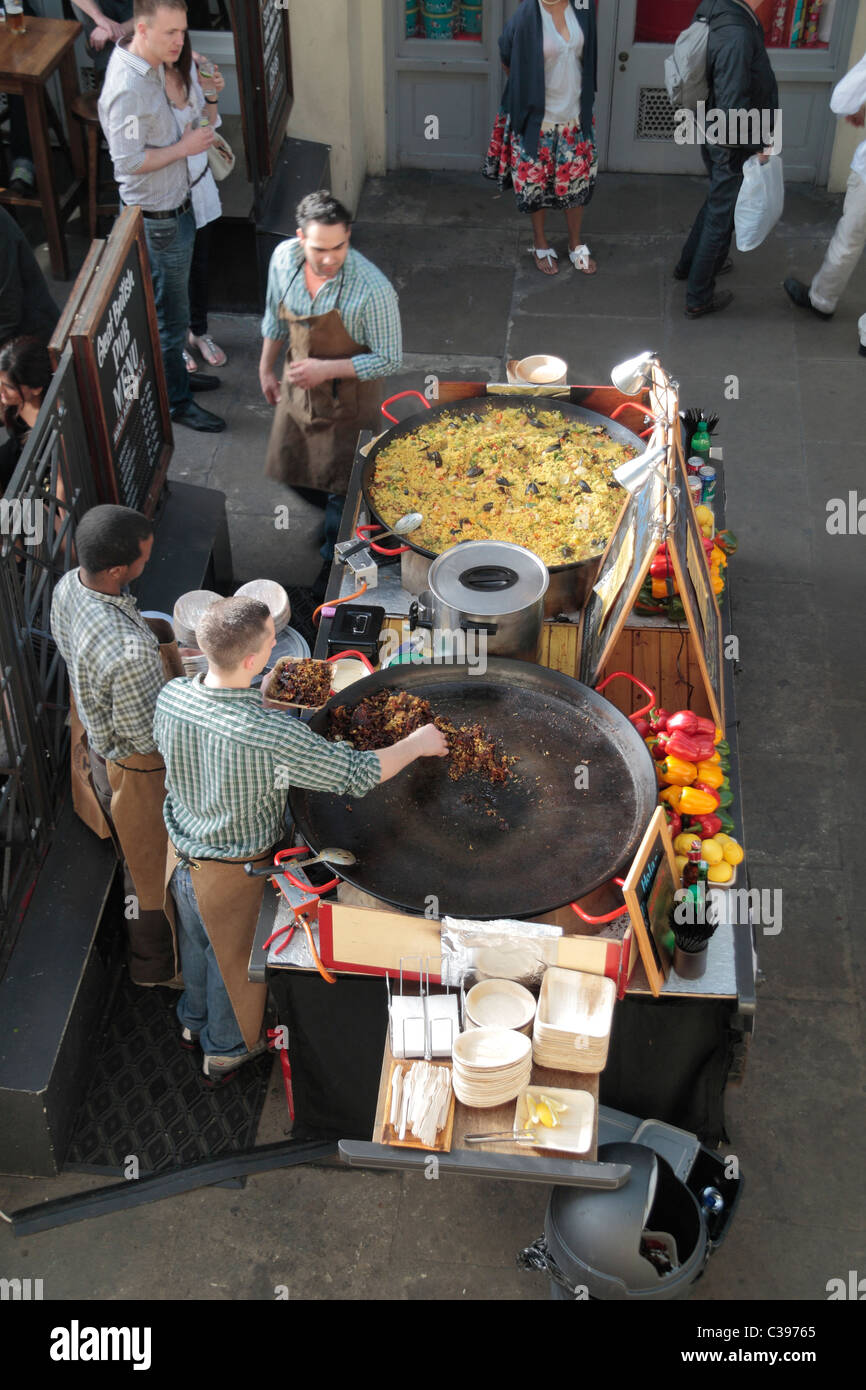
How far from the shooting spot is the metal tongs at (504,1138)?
3795 mm

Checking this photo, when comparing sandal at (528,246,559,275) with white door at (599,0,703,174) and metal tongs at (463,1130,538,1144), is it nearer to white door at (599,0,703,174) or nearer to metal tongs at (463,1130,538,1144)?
white door at (599,0,703,174)

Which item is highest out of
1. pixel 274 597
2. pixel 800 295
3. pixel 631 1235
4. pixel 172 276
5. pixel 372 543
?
pixel 172 276

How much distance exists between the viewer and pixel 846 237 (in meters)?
8.64

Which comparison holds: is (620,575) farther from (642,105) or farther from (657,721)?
(642,105)

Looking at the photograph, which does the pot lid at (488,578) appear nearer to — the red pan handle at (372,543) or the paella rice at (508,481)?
the paella rice at (508,481)

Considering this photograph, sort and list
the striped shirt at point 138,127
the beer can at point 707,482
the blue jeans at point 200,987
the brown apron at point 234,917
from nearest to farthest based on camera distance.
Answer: the brown apron at point 234,917
the blue jeans at point 200,987
the beer can at point 707,482
the striped shirt at point 138,127

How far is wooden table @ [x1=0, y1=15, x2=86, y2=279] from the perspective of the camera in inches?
333

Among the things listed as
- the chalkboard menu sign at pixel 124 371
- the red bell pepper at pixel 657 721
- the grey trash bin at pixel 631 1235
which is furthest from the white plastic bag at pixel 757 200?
the grey trash bin at pixel 631 1235

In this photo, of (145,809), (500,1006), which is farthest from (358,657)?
(500,1006)

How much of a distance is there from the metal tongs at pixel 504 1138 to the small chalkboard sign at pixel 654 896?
2.08 feet

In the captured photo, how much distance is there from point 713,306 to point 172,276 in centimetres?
387

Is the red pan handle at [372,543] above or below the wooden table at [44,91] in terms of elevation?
below

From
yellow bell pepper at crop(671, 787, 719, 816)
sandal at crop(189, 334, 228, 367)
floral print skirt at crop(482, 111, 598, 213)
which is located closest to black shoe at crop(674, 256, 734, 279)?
floral print skirt at crop(482, 111, 598, 213)

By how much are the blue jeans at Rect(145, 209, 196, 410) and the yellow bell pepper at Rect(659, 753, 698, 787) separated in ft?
13.4
